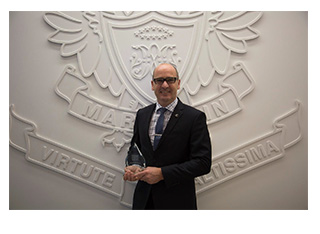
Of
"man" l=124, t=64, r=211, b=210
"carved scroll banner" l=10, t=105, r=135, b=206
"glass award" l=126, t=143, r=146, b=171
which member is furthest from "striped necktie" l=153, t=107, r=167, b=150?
"carved scroll banner" l=10, t=105, r=135, b=206

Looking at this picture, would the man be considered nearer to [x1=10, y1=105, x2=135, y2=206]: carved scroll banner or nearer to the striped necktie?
the striped necktie

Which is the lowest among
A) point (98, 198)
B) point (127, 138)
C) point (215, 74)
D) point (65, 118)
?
point (98, 198)

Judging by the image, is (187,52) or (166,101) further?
(187,52)

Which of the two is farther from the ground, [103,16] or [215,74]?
[103,16]

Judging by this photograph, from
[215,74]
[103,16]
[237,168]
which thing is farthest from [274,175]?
[103,16]

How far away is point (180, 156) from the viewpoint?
54.1 inches

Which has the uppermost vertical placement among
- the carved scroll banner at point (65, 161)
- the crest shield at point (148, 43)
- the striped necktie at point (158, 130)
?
the crest shield at point (148, 43)

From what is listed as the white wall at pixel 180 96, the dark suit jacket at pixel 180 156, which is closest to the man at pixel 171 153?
the dark suit jacket at pixel 180 156

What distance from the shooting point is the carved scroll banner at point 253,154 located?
1.68m

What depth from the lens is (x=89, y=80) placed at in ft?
5.63

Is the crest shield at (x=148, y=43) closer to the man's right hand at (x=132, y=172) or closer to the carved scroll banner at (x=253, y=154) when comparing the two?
the man's right hand at (x=132, y=172)

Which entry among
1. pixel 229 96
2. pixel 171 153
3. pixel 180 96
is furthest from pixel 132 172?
pixel 229 96

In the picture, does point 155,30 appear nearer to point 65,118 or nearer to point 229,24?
point 229,24

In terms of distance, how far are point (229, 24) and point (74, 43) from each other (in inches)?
47.4
